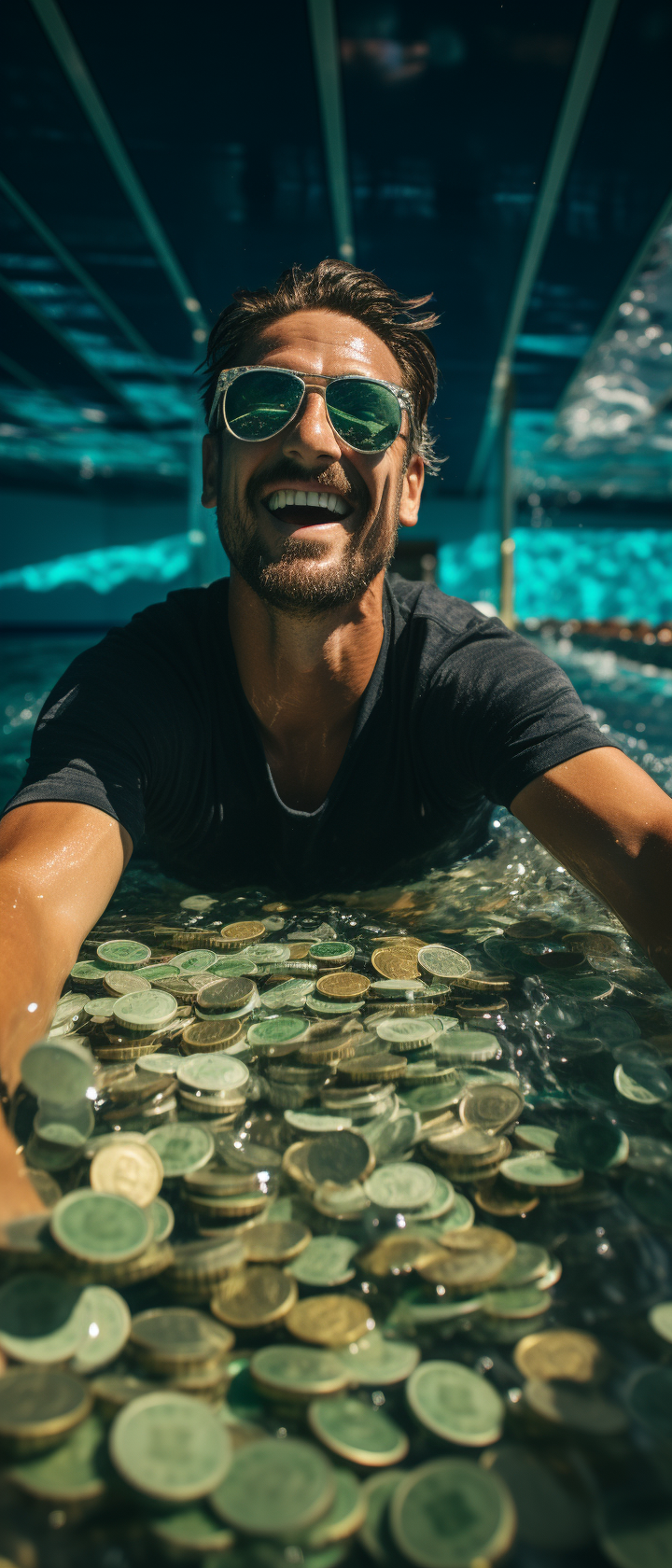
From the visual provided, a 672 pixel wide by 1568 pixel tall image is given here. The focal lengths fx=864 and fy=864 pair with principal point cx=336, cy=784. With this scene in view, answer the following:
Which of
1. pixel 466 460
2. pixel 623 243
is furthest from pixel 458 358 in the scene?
pixel 466 460

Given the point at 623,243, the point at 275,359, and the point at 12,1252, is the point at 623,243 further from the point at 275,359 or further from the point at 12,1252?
the point at 12,1252

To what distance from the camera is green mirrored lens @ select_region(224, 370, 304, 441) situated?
197 centimetres

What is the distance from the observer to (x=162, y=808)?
2.01m

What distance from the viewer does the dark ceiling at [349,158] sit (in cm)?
436

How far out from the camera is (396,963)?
1622mm

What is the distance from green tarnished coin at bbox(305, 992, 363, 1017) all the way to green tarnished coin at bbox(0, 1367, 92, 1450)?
0.73 metres

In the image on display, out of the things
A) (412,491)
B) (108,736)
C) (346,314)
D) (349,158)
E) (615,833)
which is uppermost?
(349,158)

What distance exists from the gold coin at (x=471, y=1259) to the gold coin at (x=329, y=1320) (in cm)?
8

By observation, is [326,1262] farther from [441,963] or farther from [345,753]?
[345,753]

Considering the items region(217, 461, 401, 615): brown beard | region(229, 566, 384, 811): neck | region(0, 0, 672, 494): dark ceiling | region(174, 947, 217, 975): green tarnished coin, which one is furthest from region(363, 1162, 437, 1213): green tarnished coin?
region(0, 0, 672, 494): dark ceiling

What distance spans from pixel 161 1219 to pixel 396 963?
29.8 inches

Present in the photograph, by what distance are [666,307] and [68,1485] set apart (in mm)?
9200

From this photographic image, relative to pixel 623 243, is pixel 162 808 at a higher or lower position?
lower

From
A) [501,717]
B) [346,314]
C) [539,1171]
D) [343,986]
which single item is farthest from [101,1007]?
[346,314]
